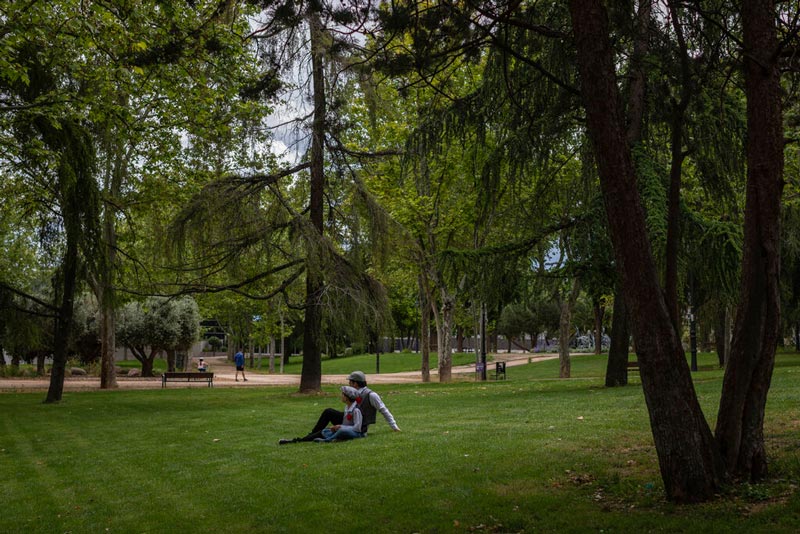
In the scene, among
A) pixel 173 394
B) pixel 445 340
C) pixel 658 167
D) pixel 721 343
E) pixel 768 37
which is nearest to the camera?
pixel 768 37

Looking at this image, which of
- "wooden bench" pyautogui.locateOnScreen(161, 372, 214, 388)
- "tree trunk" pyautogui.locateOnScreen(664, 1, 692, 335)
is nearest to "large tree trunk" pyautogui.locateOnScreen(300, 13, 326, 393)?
"wooden bench" pyautogui.locateOnScreen(161, 372, 214, 388)

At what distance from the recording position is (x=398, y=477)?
7.45 metres

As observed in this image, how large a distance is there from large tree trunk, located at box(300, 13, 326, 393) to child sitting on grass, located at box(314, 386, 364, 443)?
7.75 metres

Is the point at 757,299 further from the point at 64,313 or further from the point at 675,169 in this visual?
the point at 64,313

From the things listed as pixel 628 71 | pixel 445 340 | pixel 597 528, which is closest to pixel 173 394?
pixel 445 340

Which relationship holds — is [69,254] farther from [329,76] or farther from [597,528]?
[597,528]

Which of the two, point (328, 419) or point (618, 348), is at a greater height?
point (618, 348)

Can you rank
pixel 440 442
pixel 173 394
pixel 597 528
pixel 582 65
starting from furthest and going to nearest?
pixel 173 394
pixel 440 442
pixel 582 65
pixel 597 528

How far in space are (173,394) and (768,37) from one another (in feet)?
69.0

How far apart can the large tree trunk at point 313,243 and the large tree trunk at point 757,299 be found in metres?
11.2

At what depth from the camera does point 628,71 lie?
970 cm

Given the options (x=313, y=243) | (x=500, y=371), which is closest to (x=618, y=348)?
(x=313, y=243)

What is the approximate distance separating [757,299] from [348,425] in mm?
6064

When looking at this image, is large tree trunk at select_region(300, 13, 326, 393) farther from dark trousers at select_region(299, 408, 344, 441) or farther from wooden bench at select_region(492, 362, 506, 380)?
wooden bench at select_region(492, 362, 506, 380)
